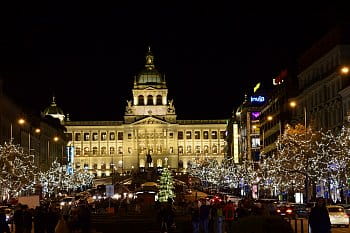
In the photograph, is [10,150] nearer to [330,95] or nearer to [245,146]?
[330,95]

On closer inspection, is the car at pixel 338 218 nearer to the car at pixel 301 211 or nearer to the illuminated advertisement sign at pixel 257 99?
the car at pixel 301 211

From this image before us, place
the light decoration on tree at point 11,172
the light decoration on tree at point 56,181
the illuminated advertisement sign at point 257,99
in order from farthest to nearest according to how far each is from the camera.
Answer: the illuminated advertisement sign at point 257,99 → the light decoration on tree at point 56,181 → the light decoration on tree at point 11,172

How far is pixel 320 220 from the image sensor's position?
2759cm

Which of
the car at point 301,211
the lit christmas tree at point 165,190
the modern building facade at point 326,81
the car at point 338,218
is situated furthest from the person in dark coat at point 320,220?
the lit christmas tree at point 165,190

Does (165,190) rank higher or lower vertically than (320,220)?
higher

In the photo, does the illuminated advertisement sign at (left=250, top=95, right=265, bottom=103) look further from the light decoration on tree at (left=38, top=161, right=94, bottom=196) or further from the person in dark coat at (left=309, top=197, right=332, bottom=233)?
the person in dark coat at (left=309, top=197, right=332, bottom=233)

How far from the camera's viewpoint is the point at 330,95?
9419 centimetres

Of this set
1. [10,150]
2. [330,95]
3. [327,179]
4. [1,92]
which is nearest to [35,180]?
[1,92]

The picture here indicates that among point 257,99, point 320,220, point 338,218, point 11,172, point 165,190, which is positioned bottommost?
point 338,218

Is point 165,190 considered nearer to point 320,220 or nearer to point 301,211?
point 301,211


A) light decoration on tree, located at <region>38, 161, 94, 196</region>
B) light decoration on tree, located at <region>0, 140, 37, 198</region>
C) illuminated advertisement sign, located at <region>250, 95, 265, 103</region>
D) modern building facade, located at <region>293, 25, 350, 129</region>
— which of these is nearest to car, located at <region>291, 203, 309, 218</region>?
modern building facade, located at <region>293, 25, 350, 129</region>

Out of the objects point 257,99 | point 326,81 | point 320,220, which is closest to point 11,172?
Result: point 326,81

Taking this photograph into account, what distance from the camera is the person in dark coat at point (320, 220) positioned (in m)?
27.5

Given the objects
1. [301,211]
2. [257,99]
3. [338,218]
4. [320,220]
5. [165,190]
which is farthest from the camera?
[257,99]
